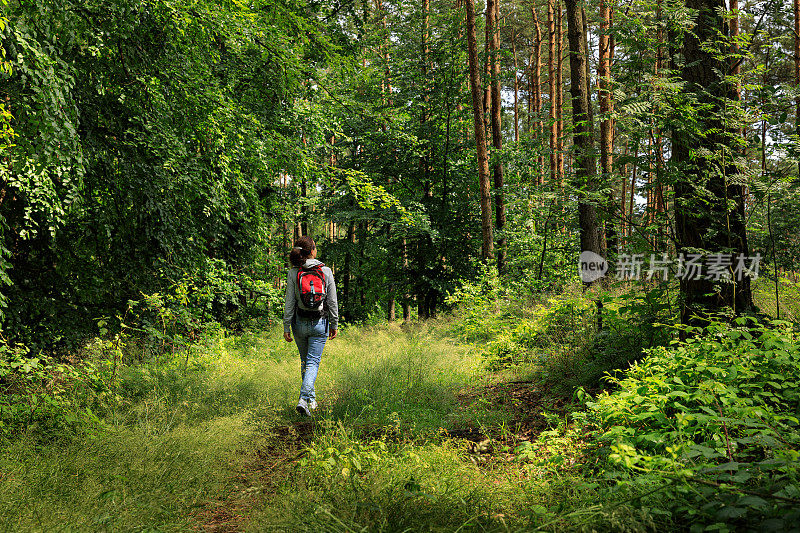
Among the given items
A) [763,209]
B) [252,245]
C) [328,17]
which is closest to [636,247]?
[763,209]

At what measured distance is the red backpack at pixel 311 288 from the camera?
5.18 m

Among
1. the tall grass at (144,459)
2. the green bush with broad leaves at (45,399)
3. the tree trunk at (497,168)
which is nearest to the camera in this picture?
the tall grass at (144,459)

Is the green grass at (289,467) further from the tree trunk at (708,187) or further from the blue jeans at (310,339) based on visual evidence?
the tree trunk at (708,187)

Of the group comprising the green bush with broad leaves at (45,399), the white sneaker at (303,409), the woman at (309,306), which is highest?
the woman at (309,306)

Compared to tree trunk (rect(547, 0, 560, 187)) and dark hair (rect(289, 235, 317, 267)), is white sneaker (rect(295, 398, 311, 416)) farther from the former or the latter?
tree trunk (rect(547, 0, 560, 187))

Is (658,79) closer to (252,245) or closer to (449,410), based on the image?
(449,410)

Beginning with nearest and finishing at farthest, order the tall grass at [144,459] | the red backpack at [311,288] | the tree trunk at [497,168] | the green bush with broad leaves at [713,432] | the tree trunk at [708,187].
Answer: the green bush with broad leaves at [713,432]
the tall grass at [144,459]
the tree trunk at [708,187]
the red backpack at [311,288]
the tree trunk at [497,168]

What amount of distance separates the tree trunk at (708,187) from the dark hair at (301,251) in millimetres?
3883

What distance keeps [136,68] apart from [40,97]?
195cm

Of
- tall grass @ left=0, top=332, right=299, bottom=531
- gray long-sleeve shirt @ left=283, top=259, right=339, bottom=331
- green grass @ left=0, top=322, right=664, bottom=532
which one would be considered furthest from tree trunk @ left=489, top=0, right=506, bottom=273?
tall grass @ left=0, top=332, right=299, bottom=531

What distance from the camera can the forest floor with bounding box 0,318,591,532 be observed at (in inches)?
105

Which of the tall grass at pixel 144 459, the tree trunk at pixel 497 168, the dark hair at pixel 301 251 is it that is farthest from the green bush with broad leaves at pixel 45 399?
the tree trunk at pixel 497 168

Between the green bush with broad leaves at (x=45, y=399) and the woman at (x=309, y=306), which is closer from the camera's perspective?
the green bush with broad leaves at (x=45, y=399)

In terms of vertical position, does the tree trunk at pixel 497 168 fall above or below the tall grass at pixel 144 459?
above
